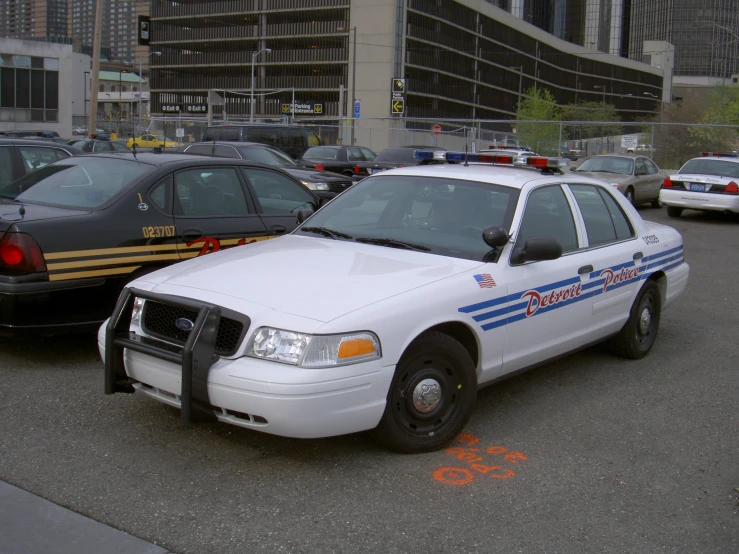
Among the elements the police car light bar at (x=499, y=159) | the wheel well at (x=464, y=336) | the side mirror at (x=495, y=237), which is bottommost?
the wheel well at (x=464, y=336)

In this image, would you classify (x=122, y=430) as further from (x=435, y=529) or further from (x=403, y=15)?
(x=403, y=15)

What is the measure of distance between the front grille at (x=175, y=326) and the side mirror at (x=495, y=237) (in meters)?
1.69

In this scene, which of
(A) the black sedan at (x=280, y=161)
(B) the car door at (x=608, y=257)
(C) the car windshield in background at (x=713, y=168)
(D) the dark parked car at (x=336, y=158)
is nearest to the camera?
(B) the car door at (x=608, y=257)

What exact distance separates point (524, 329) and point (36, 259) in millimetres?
3323

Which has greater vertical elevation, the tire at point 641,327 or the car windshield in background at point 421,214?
the car windshield in background at point 421,214

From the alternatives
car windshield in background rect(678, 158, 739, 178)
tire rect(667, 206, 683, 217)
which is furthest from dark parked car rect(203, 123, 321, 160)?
car windshield in background rect(678, 158, 739, 178)

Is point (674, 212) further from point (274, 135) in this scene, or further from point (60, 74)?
point (60, 74)

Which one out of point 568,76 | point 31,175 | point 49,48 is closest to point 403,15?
point 49,48

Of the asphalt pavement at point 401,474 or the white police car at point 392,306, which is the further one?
the white police car at point 392,306

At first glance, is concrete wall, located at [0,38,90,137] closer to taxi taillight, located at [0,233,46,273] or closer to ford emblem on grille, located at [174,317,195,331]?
taxi taillight, located at [0,233,46,273]

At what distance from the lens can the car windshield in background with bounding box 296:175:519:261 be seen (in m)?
5.32

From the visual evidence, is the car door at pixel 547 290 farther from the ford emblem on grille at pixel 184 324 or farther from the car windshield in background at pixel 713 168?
the car windshield in background at pixel 713 168

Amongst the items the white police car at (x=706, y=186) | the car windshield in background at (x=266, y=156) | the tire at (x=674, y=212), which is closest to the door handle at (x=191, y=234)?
the car windshield in background at (x=266, y=156)

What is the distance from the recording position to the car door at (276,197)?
7.30m
